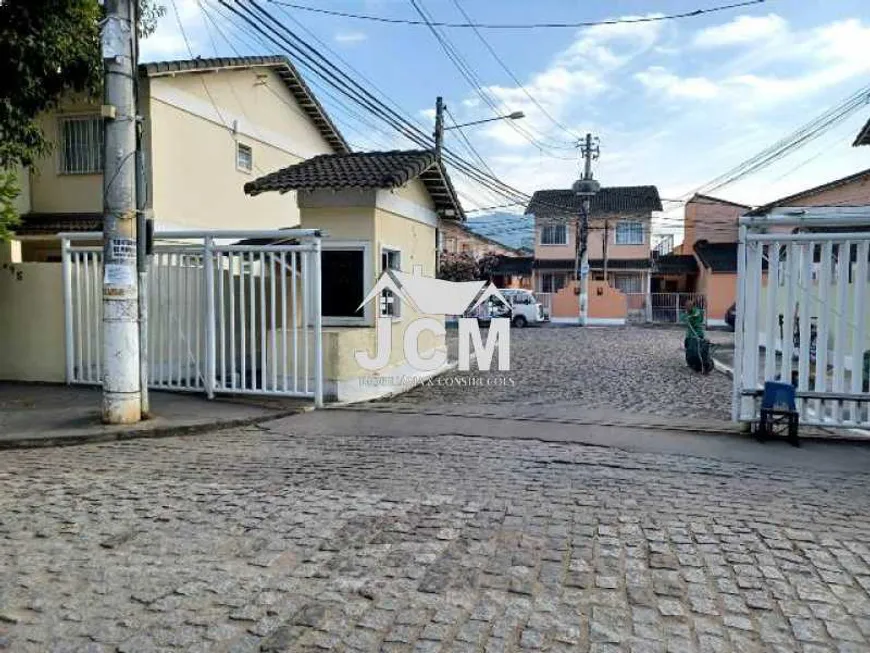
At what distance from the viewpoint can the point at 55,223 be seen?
42.8ft

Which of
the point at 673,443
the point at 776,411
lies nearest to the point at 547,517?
the point at 673,443

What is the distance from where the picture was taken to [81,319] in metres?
10.3

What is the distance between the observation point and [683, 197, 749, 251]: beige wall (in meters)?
40.9

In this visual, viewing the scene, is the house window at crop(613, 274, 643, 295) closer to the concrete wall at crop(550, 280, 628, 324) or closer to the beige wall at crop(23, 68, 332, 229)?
the concrete wall at crop(550, 280, 628, 324)

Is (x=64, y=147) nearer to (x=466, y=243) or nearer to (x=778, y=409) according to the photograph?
(x=778, y=409)

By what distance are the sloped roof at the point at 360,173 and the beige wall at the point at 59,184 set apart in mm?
4592

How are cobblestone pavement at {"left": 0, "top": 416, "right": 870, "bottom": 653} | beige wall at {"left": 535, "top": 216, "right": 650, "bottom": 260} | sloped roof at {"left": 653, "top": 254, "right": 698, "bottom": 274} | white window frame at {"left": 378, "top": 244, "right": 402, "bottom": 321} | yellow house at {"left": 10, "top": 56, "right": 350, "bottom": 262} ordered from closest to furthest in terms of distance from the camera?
1. cobblestone pavement at {"left": 0, "top": 416, "right": 870, "bottom": 653}
2. white window frame at {"left": 378, "top": 244, "right": 402, "bottom": 321}
3. yellow house at {"left": 10, "top": 56, "right": 350, "bottom": 262}
4. beige wall at {"left": 535, "top": 216, "right": 650, "bottom": 260}
5. sloped roof at {"left": 653, "top": 254, "right": 698, "bottom": 274}

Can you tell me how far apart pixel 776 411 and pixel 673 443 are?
1.19 meters

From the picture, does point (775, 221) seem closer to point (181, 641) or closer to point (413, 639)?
point (413, 639)

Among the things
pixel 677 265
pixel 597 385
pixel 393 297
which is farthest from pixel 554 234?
pixel 393 297

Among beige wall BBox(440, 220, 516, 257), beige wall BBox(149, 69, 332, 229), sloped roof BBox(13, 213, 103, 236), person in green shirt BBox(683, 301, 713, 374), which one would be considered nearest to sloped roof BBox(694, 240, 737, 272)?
beige wall BBox(440, 220, 516, 257)

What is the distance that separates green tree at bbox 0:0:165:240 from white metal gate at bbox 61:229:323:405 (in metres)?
1.64

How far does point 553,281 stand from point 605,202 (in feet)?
19.4

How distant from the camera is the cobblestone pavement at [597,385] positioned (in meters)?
10.0
